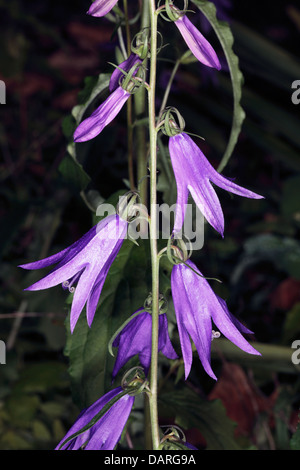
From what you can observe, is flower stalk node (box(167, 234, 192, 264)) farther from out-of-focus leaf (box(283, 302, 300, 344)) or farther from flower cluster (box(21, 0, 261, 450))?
out-of-focus leaf (box(283, 302, 300, 344))

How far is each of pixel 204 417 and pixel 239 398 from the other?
303mm

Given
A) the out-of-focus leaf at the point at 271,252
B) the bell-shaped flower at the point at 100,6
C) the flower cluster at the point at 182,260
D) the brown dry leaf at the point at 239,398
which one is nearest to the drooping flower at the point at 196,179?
the flower cluster at the point at 182,260

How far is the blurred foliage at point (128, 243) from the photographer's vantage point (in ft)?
2.45

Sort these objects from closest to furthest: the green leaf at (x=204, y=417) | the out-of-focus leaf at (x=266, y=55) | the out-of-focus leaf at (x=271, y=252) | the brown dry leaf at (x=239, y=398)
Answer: the green leaf at (x=204, y=417) < the brown dry leaf at (x=239, y=398) < the out-of-focus leaf at (x=271, y=252) < the out-of-focus leaf at (x=266, y=55)

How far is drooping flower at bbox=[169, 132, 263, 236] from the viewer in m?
0.48

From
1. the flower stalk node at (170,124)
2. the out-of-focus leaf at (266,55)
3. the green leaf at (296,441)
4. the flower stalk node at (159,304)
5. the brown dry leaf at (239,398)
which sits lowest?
the brown dry leaf at (239,398)

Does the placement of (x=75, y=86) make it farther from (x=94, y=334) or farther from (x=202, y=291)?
(x=202, y=291)

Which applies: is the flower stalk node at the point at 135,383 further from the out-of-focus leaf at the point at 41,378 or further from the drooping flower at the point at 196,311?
the out-of-focus leaf at the point at 41,378

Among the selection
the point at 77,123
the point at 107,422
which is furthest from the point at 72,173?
the point at 107,422

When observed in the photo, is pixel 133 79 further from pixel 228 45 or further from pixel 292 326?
pixel 292 326

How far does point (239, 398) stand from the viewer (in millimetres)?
1040

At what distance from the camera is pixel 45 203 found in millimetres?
1287

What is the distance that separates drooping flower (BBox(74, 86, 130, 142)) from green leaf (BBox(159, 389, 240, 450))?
1.30 feet
